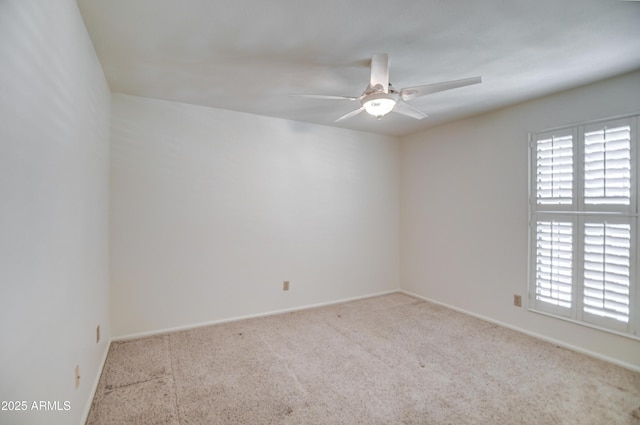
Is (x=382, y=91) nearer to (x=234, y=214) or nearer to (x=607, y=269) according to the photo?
(x=234, y=214)

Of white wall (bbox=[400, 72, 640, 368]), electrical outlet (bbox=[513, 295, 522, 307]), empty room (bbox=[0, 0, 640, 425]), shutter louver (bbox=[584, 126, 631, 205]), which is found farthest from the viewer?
electrical outlet (bbox=[513, 295, 522, 307])

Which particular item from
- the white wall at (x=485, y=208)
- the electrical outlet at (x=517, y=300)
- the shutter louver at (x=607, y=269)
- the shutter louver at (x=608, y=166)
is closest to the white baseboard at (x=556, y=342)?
the white wall at (x=485, y=208)

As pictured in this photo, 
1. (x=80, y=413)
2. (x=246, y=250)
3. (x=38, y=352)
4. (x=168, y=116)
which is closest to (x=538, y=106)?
(x=246, y=250)

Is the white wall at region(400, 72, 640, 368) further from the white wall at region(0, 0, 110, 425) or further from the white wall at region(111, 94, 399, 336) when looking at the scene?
the white wall at region(0, 0, 110, 425)

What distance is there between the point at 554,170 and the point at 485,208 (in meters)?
0.78

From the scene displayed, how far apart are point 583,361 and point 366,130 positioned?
338 centimetres

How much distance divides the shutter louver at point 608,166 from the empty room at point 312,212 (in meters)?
0.02

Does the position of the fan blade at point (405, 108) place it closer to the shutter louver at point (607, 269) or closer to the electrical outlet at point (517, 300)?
the shutter louver at point (607, 269)

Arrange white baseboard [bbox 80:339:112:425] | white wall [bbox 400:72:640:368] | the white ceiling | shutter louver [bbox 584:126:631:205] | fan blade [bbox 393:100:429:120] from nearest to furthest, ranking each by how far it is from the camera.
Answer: the white ceiling < white baseboard [bbox 80:339:112:425] < fan blade [bbox 393:100:429:120] < shutter louver [bbox 584:126:631:205] < white wall [bbox 400:72:640:368]

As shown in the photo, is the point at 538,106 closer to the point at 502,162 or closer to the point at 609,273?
the point at 502,162

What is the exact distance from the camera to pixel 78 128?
5.80ft

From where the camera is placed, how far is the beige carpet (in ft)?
6.20

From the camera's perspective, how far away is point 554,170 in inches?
113

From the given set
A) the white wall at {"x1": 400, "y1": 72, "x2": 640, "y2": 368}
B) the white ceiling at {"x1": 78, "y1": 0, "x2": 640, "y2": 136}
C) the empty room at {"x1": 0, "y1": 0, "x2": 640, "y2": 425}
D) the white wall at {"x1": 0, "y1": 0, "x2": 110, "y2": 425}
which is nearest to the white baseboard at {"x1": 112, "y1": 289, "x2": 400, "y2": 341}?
the empty room at {"x1": 0, "y1": 0, "x2": 640, "y2": 425}
